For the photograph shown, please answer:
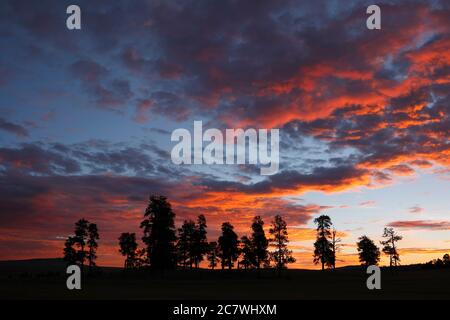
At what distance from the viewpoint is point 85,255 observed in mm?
100312

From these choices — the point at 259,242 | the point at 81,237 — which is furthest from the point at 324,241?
the point at 81,237

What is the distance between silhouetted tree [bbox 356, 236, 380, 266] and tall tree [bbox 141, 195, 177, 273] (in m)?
67.7

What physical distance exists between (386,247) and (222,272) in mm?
42291

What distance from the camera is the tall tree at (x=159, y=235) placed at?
77250 mm

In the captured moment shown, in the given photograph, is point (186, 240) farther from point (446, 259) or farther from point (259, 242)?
point (446, 259)

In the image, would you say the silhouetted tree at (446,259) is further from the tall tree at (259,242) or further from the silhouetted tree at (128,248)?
the silhouetted tree at (128,248)

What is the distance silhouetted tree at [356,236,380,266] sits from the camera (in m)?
125

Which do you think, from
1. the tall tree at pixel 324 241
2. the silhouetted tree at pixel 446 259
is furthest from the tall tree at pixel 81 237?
the silhouetted tree at pixel 446 259

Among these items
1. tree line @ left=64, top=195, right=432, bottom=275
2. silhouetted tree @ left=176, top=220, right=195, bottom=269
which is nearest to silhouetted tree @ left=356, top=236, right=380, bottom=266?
tree line @ left=64, top=195, right=432, bottom=275

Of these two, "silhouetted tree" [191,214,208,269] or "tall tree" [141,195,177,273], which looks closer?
"tall tree" [141,195,177,273]

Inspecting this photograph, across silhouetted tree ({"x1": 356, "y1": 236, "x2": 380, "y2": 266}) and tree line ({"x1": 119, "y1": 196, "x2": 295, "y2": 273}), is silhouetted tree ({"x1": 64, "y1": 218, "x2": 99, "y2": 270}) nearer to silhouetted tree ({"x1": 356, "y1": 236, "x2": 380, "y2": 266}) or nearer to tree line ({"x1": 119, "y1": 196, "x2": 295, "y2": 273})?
tree line ({"x1": 119, "y1": 196, "x2": 295, "y2": 273})
